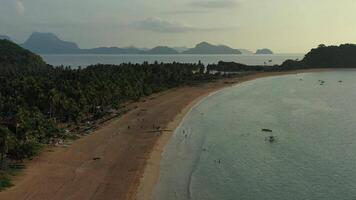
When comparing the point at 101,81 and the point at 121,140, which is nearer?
the point at 121,140

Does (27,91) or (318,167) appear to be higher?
(27,91)

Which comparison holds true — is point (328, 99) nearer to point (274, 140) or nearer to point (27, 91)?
point (274, 140)

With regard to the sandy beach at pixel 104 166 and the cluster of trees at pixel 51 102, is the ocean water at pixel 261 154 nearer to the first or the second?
the sandy beach at pixel 104 166

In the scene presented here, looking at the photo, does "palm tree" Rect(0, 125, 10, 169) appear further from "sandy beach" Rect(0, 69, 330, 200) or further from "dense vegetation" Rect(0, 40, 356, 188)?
"sandy beach" Rect(0, 69, 330, 200)

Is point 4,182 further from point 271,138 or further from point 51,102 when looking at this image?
point 271,138

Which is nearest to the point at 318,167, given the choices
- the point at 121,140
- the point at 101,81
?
the point at 121,140

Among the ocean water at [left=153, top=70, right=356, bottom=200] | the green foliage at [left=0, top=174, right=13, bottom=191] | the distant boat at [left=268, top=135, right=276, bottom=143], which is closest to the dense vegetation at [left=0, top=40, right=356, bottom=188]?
the green foliage at [left=0, top=174, right=13, bottom=191]

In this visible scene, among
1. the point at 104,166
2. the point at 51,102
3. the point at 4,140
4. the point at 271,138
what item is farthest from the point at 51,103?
the point at 271,138
